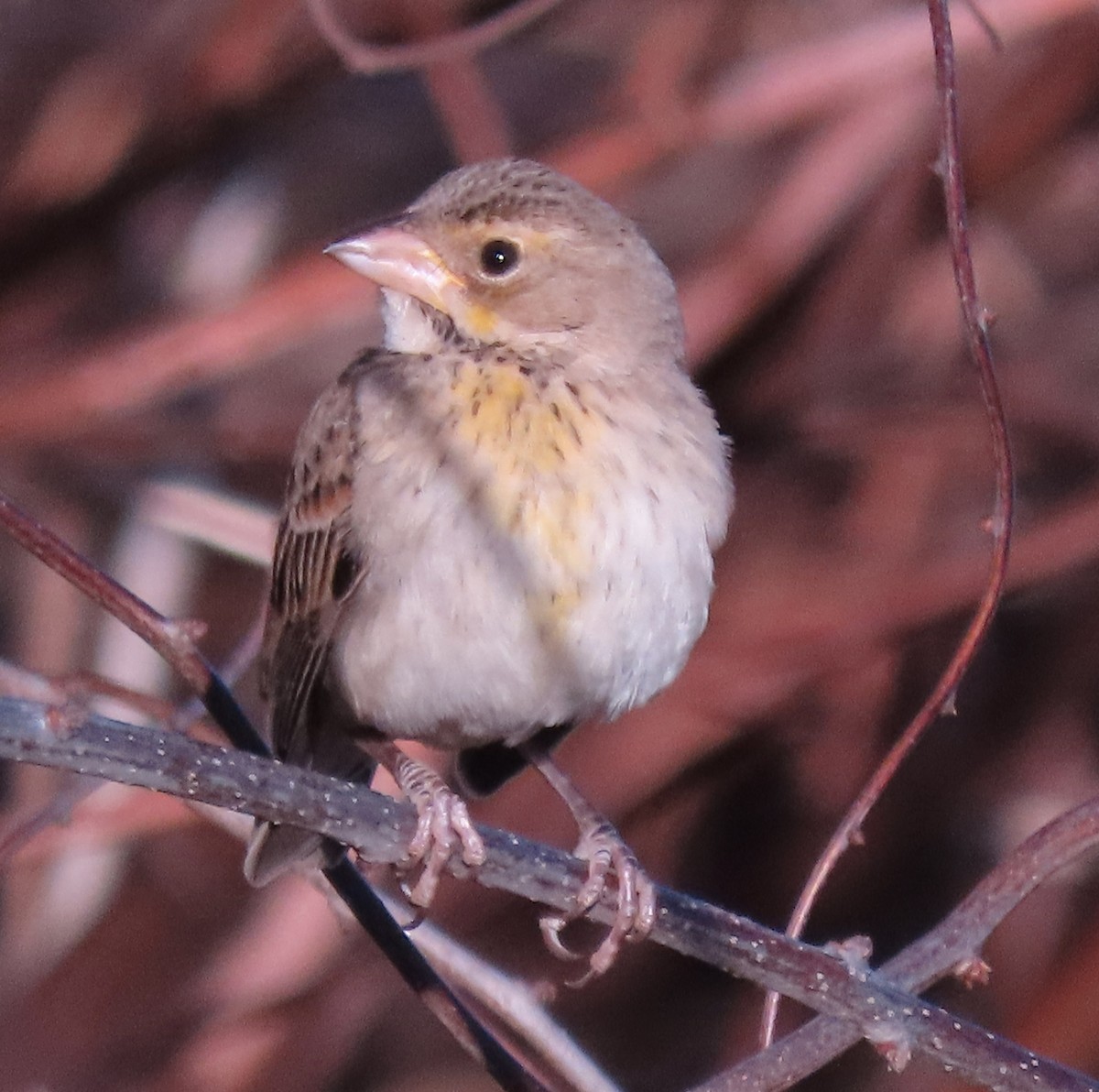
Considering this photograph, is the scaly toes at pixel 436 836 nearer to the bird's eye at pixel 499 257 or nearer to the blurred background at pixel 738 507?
the bird's eye at pixel 499 257

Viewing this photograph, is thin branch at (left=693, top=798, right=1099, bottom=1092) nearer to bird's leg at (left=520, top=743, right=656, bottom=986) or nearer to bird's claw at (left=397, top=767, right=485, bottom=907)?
bird's leg at (left=520, top=743, right=656, bottom=986)

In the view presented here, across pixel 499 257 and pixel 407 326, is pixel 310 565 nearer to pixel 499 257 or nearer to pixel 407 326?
pixel 407 326

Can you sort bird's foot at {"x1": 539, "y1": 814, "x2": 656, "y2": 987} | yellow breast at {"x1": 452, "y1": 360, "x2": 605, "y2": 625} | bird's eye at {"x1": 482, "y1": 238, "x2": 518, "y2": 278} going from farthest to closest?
bird's eye at {"x1": 482, "y1": 238, "x2": 518, "y2": 278}
yellow breast at {"x1": 452, "y1": 360, "x2": 605, "y2": 625}
bird's foot at {"x1": 539, "y1": 814, "x2": 656, "y2": 987}

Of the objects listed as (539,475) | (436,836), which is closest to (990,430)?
(539,475)

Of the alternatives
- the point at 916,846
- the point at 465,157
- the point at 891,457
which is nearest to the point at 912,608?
the point at 891,457

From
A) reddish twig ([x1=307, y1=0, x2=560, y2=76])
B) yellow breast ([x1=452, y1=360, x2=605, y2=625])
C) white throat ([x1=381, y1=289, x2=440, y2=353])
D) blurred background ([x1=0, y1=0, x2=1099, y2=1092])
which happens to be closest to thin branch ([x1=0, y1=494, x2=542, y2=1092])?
yellow breast ([x1=452, y1=360, x2=605, y2=625])

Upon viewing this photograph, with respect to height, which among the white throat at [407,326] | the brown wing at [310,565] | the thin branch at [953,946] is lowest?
the thin branch at [953,946]

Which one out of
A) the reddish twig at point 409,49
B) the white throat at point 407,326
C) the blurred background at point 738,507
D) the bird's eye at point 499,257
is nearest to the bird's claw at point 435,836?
the white throat at point 407,326
